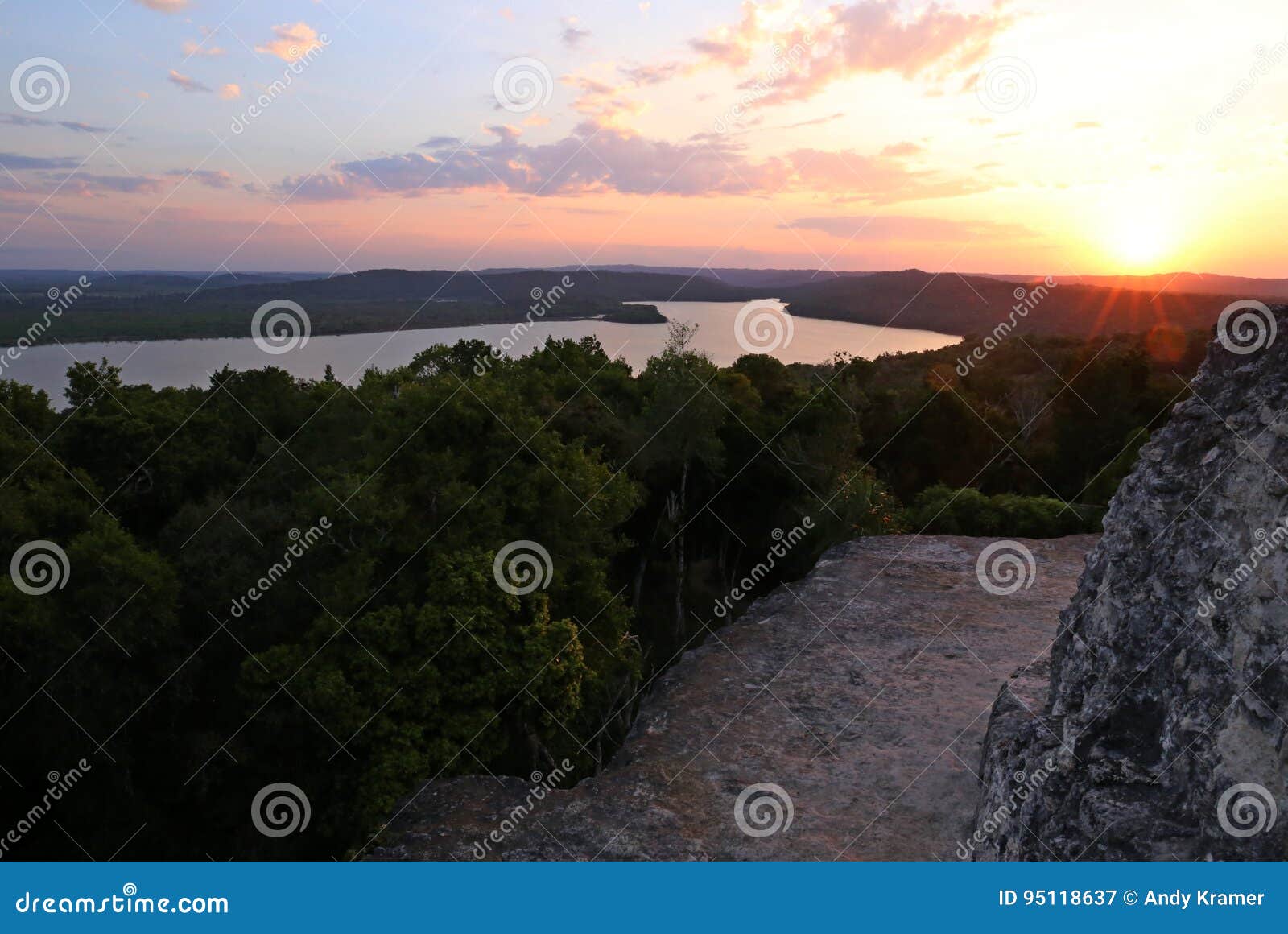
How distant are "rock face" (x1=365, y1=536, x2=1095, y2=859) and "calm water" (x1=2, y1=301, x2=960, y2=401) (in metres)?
11.8

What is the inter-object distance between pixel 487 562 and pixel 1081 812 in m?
8.26

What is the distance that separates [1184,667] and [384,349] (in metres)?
39.0

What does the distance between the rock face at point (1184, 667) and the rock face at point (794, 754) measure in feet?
5.51

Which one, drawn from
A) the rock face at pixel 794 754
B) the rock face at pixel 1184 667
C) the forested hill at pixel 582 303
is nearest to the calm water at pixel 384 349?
the forested hill at pixel 582 303

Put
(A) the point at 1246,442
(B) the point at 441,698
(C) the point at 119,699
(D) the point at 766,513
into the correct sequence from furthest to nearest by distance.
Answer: (D) the point at 766,513
(C) the point at 119,699
(B) the point at 441,698
(A) the point at 1246,442

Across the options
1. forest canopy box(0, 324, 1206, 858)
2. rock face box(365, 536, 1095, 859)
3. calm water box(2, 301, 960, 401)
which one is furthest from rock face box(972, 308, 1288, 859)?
calm water box(2, 301, 960, 401)

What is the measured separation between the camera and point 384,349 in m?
40.3

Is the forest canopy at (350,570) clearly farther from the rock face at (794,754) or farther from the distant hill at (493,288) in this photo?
the distant hill at (493,288)

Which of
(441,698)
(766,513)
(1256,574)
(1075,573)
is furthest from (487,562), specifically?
(766,513)

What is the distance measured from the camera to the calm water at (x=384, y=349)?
1129 inches

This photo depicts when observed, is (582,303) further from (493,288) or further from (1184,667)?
(1184,667)

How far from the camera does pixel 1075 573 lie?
1494 cm

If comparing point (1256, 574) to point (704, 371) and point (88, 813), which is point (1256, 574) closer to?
point (88, 813)

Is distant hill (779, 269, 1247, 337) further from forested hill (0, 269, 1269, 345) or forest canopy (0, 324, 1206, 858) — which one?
forest canopy (0, 324, 1206, 858)
